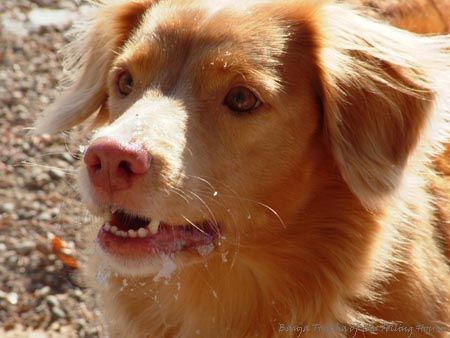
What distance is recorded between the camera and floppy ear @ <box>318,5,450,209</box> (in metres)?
3.38

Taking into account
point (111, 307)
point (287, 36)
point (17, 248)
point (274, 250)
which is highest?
point (287, 36)

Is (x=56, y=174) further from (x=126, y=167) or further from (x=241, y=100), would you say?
(x=126, y=167)

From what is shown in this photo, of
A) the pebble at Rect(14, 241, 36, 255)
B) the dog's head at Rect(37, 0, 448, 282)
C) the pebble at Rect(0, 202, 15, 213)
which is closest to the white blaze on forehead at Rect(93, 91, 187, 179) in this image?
the dog's head at Rect(37, 0, 448, 282)

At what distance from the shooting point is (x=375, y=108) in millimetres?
3396

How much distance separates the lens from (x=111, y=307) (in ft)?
12.4

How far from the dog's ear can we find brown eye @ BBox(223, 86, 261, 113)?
2.34 ft

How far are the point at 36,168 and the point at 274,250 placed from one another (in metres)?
2.19

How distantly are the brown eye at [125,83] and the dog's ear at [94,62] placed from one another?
0.30 metres

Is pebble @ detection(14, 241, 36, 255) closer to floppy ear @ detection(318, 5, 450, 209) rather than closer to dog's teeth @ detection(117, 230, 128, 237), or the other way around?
dog's teeth @ detection(117, 230, 128, 237)

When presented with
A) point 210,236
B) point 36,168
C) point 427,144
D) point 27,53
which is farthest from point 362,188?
point 27,53

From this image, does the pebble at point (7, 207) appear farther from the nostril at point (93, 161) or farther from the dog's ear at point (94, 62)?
the nostril at point (93, 161)

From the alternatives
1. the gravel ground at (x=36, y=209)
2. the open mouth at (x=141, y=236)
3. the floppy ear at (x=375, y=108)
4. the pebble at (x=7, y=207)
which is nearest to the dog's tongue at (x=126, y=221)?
the open mouth at (x=141, y=236)

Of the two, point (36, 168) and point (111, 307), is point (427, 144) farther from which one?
point (36, 168)

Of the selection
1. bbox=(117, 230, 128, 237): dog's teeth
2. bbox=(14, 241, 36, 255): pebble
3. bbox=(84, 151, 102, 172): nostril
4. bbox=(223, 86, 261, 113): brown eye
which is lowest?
bbox=(14, 241, 36, 255): pebble
